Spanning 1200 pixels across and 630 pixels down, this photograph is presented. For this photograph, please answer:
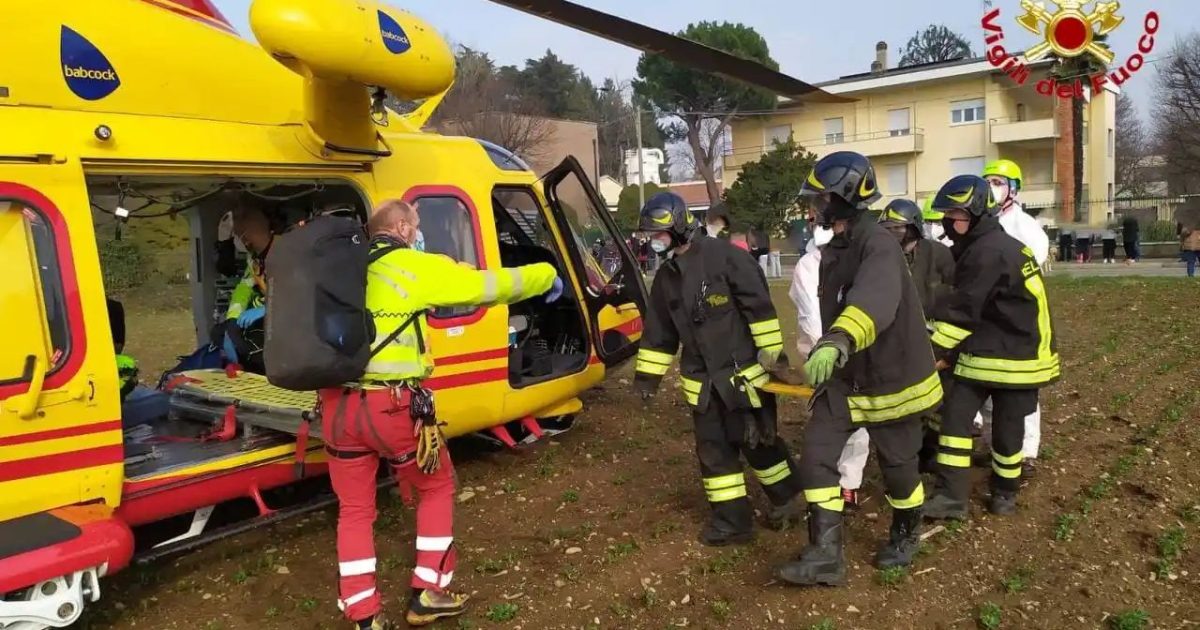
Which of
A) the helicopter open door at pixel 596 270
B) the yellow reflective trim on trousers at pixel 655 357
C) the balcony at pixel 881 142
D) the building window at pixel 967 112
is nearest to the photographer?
the yellow reflective trim on trousers at pixel 655 357

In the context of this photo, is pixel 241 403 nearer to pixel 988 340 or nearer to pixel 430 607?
pixel 430 607

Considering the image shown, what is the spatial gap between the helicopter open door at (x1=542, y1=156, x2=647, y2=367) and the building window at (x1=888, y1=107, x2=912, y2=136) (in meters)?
33.3

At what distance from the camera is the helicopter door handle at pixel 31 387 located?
358cm

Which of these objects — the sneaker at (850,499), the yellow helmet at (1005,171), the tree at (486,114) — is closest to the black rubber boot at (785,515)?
the sneaker at (850,499)

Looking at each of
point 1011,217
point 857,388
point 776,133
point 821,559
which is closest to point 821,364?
point 857,388

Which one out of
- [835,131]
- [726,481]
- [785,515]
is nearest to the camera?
[726,481]

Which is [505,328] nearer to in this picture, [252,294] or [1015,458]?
[252,294]

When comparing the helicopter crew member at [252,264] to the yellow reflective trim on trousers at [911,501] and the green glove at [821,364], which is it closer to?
the green glove at [821,364]

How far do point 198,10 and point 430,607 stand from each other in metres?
3.55

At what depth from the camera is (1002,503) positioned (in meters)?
4.82

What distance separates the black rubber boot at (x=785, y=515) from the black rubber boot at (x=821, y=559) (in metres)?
0.74

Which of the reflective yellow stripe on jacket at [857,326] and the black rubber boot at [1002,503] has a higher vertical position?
the reflective yellow stripe on jacket at [857,326]

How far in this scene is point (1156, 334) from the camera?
10.0 meters

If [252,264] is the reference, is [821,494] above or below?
below
